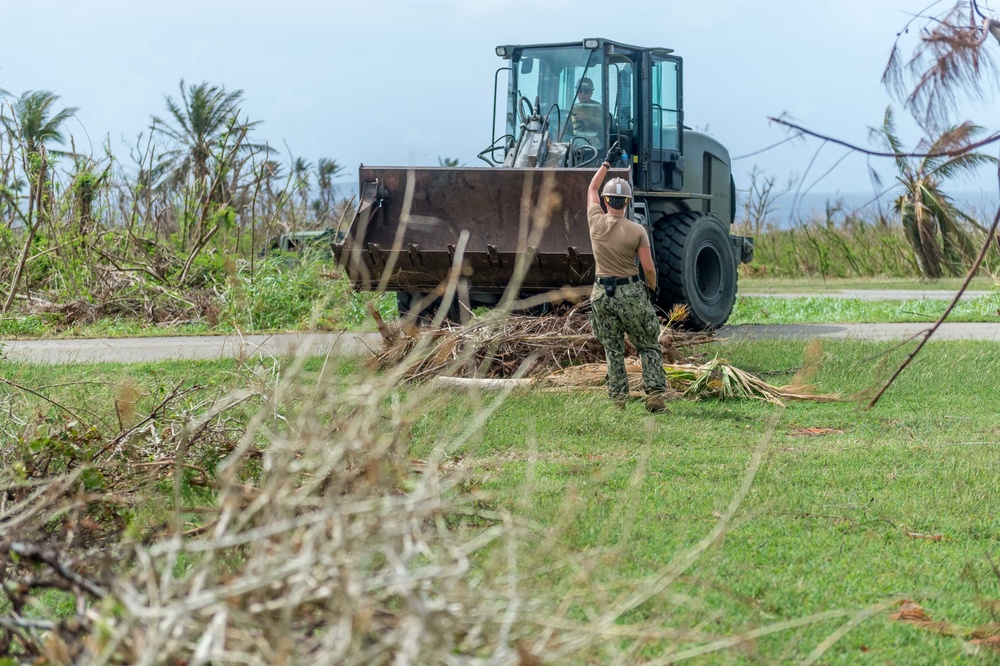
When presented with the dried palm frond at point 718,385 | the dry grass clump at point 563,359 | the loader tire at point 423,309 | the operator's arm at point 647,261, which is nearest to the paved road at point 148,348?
the loader tire at point 423,309

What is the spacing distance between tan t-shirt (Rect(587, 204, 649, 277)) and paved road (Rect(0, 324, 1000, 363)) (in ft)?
11.6

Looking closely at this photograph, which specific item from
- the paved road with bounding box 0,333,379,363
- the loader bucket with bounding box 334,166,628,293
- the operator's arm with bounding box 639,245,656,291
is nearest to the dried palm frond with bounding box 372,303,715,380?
the loader bucket with bounding box 334,166,628,293

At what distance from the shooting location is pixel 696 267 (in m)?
13.4

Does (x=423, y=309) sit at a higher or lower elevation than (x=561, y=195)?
lower

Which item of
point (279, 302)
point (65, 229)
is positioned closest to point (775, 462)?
point (279, 302)

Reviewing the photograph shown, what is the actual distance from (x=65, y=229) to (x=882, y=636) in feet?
50.9

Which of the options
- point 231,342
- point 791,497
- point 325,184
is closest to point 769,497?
point 791,497

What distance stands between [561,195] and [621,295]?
2269 mm

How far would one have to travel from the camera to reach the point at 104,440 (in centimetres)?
605

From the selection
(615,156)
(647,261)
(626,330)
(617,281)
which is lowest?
(626,330)

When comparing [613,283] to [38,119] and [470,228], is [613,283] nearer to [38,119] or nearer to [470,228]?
[470,228]

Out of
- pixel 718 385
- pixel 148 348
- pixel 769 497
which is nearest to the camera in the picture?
pixel 769 497

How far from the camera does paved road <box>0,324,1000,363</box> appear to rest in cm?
1229

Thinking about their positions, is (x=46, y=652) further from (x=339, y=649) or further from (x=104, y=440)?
(x=104, y=440)
